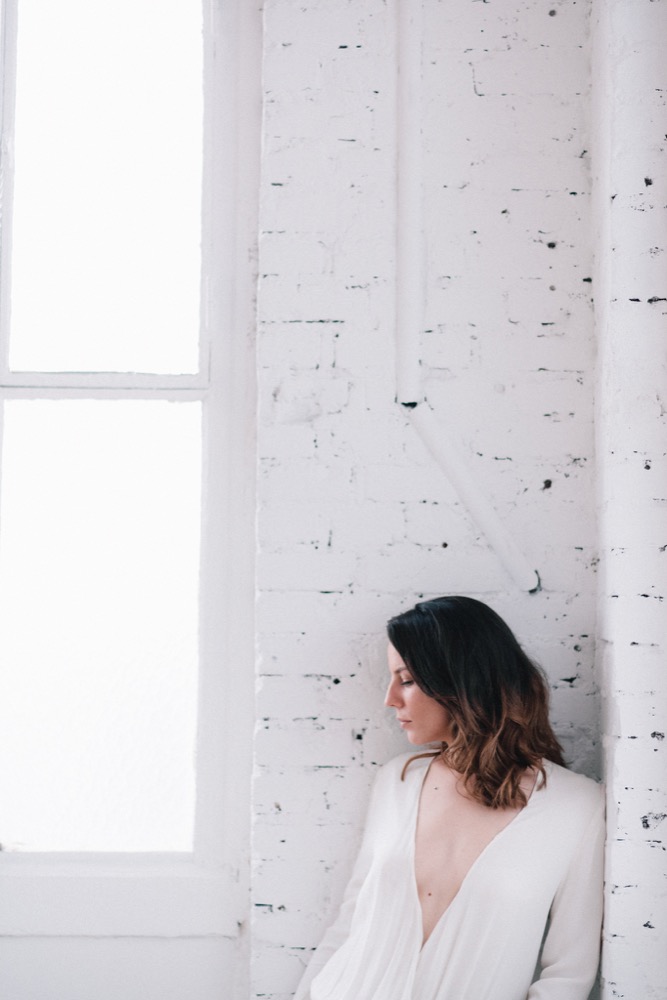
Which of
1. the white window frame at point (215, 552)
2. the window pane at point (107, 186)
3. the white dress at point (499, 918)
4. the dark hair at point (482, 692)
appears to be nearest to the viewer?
the white dress at point (499, 918)

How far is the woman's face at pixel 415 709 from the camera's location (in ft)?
5.97

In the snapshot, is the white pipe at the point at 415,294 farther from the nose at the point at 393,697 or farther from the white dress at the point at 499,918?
the white dress at the point at 499,918

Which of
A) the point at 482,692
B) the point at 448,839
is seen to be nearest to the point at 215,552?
the point at 482,692

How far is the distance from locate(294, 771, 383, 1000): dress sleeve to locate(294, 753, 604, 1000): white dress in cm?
5

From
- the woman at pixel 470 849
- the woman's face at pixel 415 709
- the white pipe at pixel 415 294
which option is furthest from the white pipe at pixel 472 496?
the woman's face at pixel 415 709

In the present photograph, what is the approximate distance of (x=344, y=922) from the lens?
74.0 inches

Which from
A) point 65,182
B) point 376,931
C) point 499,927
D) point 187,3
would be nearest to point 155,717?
point 376,931

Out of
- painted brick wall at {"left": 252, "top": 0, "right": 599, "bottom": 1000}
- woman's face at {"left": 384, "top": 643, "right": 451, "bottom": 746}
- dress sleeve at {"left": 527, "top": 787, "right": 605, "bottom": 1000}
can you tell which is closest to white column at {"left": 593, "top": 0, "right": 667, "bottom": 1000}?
dress sleeve at {"left": 527, "top": 787, "right": 605, "bottom": 1000}

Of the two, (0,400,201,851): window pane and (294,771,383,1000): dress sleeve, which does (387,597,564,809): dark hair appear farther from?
(0,400,201,851): window pane

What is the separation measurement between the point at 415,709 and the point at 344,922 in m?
0.51

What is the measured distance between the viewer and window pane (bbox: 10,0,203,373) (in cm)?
226

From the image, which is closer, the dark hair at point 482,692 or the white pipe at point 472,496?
the dark hair at point 482,692

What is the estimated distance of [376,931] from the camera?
1.72 metres

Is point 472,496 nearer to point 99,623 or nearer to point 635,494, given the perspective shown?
point 635,494
